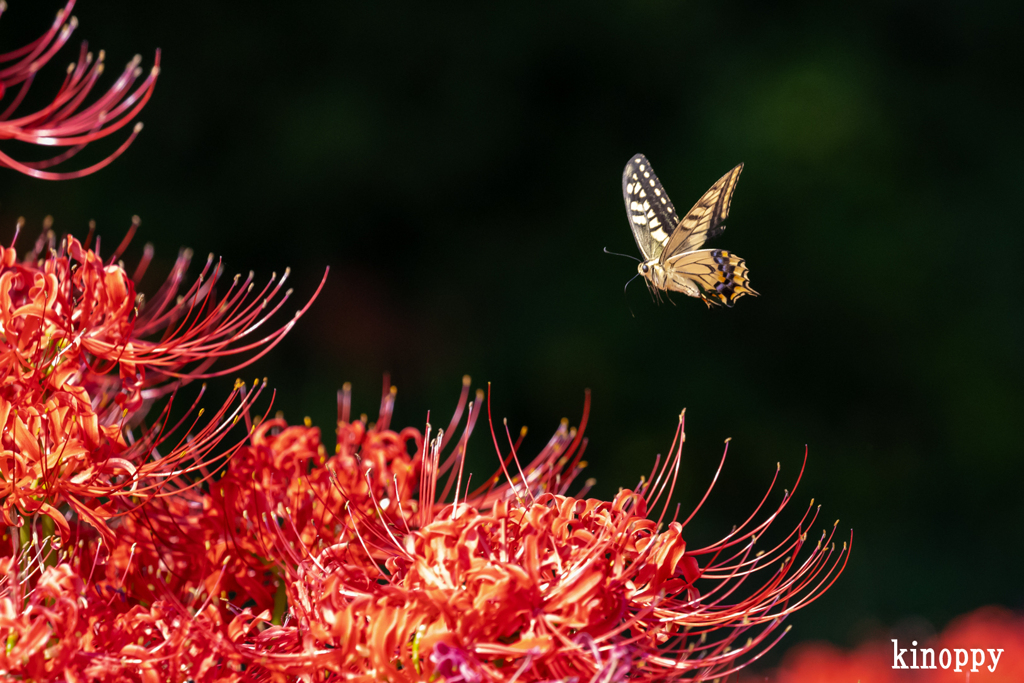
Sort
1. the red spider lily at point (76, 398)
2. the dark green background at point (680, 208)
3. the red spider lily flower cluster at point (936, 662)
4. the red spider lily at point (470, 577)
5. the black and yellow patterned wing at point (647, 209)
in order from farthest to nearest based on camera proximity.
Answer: the dark green background at point (680, 208) → the red spider lily flower cluster at point (936, 662) → the black and yellow patterned wing at point (647, 209) → the red spider lily at point (76, 398) → the red spider lily at point (470, 577)

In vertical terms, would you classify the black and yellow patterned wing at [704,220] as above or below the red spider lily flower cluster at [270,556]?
above

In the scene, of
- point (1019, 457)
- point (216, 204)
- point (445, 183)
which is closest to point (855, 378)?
point (1019, 457)

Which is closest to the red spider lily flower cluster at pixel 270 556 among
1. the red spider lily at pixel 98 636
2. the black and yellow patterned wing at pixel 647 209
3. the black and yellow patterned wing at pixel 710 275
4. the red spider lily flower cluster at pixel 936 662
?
the red spider lily at pixel 98 636

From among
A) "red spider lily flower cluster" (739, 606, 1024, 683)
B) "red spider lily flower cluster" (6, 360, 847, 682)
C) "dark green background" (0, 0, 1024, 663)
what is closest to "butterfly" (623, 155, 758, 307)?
"red spider lily flower cluster" (6, 360, 847, 682)

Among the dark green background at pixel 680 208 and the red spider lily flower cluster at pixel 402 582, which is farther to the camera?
the dark green background at pixel 680 208

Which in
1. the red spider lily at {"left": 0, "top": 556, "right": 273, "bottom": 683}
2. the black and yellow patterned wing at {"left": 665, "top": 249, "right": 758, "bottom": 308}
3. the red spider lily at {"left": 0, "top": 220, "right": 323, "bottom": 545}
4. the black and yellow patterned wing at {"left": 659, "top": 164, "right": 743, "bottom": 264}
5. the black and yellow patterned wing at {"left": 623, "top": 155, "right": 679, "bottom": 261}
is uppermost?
the black and yellow patterned wing at {"left": 623, "top": 155, "right": 679, "bottom": 261}

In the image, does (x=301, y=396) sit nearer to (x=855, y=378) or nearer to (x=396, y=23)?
(x=396, y=23)

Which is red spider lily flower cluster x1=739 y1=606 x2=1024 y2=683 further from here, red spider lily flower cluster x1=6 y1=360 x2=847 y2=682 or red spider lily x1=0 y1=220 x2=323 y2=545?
red spider lily x1=0 y1=220 x2=323 y2=545

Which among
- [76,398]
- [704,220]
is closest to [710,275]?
[704,220]

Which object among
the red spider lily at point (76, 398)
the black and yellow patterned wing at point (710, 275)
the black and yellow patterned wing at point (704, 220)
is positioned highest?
the black and yellow patterned wing at point (704, 220)

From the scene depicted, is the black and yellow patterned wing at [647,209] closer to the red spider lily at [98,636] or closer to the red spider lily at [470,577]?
the red spider lily at [470,577]
